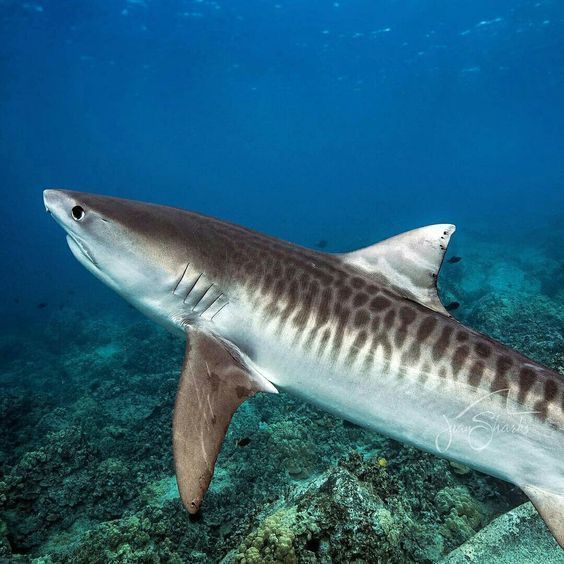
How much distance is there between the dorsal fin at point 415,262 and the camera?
2.81m

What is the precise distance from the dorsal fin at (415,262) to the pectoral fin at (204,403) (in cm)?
118

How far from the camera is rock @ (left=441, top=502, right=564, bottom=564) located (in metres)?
3.21

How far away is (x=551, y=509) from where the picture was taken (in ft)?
7.84

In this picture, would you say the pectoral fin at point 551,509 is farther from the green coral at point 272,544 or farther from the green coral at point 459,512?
the green coral at point 459,512

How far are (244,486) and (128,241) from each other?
4.50 metres

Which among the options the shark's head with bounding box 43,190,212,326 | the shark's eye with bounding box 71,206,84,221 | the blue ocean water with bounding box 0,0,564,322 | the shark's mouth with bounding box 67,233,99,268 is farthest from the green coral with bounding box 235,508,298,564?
the blue ocean water with bounding box 0,0,564,322

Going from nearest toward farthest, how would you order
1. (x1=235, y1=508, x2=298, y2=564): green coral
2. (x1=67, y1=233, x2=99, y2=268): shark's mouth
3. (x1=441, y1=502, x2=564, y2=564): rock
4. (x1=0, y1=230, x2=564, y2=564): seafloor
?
(x1=67, y1=233, x2=99, y2=268): shark's mouth → (x1=235, y1=508, x2=298, y2=564): green coral → (x1=441, y1=502, x2=564, y2=564): rock → (x1=0, y1=230, x2=564, y2=564): seafloor

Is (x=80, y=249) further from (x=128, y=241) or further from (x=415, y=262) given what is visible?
(x=415, y=262)

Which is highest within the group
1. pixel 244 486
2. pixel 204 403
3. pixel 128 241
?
pixel 128 241

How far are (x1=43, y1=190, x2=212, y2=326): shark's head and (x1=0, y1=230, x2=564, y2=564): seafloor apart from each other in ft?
7.44

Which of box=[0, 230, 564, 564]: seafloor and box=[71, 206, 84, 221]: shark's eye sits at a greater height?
box=[71, 206, 84, 221]: shark's eye

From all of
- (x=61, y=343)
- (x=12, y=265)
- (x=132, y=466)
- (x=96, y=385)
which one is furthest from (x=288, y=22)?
(x=12, y=265)

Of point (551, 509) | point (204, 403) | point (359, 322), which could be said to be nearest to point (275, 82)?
point (359, 322)

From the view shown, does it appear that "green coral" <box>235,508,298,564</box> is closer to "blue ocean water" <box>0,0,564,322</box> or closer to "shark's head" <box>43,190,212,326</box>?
"shark's head" <box>43,190,212,326</box>
